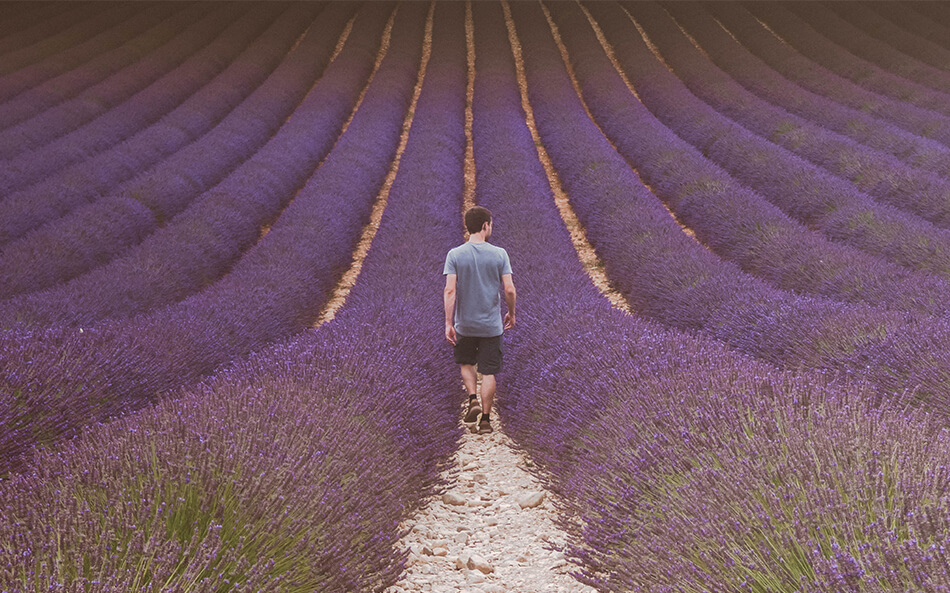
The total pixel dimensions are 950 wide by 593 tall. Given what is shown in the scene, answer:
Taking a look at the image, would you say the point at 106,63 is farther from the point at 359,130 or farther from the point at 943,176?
the point at 943,176

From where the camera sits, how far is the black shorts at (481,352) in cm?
356

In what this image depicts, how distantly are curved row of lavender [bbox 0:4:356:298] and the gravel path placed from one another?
144 inches

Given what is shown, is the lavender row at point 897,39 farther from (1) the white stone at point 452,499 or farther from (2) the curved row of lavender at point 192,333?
(1) the white stone at point 452,499

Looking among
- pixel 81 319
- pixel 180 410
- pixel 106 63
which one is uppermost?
pixel 106 63

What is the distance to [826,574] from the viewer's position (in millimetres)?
1276

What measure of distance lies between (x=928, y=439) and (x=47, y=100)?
11822 millimetres

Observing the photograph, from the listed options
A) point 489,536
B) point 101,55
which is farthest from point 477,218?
point 101,55

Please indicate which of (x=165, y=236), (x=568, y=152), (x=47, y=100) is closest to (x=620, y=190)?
(x=568, y=152)

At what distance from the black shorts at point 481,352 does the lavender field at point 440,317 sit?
15cm

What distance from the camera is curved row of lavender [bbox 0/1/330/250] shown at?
648cm

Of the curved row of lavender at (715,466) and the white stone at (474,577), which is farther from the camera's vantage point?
the white stone at (474,577)

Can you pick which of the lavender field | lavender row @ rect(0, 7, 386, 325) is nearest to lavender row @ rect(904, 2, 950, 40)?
the lavender field

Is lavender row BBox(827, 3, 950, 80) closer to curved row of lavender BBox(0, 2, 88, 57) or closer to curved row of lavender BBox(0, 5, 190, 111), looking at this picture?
curved row of lavender BBox(0, 5, 190, 111)

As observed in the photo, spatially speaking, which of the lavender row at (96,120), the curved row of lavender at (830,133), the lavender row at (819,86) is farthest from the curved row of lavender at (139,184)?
the lavender row at (819,86)
